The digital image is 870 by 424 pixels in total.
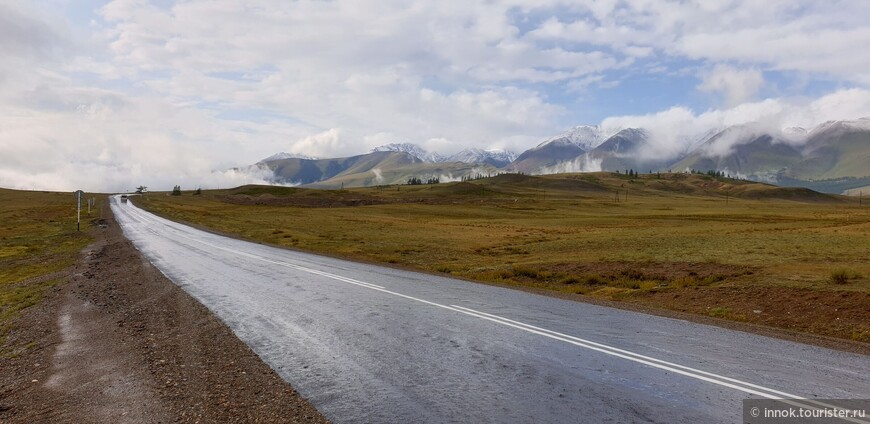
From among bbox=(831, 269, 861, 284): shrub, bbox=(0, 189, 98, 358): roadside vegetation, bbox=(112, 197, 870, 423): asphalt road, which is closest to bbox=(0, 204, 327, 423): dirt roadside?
bbox=(112, 197, 870, 423): asphalt road

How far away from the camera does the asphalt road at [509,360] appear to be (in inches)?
285

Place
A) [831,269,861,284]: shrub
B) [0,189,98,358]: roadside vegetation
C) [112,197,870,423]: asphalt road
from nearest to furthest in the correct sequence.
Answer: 1. [112,197,870,423]: asphalt road
2. [0,189,98,358]: roadside vegetation
3. [831,269,861,284]: shrub

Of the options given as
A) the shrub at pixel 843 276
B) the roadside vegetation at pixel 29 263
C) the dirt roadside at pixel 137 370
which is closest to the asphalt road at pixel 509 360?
the dirt roadside at pixel 137 370

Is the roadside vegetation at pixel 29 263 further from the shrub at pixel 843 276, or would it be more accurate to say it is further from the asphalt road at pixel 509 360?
the shrub at pixel 843 276

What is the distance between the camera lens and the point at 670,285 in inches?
844

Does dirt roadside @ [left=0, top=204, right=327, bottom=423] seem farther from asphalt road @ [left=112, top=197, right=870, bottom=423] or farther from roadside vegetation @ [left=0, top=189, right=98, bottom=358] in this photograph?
roadside vegetation @ [left=0, top=189, right=98, bottom=358]

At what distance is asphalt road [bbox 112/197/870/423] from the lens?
23.7ft

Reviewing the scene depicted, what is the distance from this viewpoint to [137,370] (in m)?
9.12

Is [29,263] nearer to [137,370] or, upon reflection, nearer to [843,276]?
[137,370]

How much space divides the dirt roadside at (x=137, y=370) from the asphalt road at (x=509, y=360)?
Answer: 0.54 metres

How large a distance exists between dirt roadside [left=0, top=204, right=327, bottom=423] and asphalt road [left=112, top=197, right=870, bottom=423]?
Result: 0.54 meters

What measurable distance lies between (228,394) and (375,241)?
37.6 meters

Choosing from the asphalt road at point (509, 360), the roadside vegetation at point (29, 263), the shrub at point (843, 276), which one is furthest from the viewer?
the shrub at point (843, 276)

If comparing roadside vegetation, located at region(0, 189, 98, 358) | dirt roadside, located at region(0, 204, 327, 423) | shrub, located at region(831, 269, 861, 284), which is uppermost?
shrub, located at region(831, 269, 861, 284)
